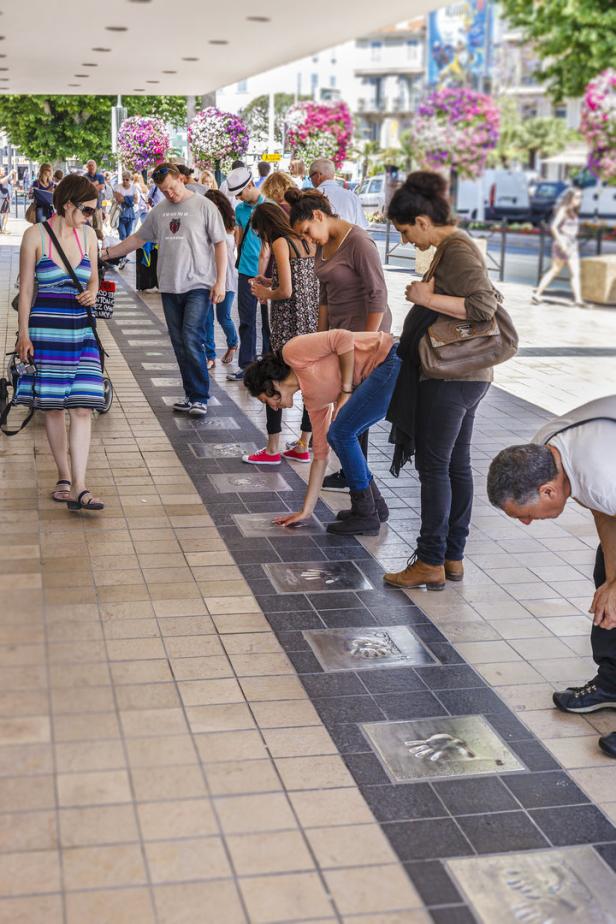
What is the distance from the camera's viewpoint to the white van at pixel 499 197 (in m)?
38.8

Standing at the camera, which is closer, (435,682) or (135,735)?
(135,735)

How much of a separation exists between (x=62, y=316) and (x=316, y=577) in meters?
1.91

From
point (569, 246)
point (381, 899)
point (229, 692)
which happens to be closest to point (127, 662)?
point (229, 692)

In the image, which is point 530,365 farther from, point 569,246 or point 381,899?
point 381,899

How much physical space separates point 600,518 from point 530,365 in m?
8.20

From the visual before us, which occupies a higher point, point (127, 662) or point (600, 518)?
point (600, 518)

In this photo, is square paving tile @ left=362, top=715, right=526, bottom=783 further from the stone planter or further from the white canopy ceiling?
the stone planter

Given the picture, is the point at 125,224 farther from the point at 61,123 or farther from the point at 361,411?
the point at 61,123

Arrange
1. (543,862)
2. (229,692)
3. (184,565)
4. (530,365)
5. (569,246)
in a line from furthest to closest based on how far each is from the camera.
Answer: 1. (569,246)
2. (530,365)
3. (184,565)
4. (229,692)
5. (543,862)

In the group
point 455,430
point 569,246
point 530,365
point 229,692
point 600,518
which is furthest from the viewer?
point 569,246

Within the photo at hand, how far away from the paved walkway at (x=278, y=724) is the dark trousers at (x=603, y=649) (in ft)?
0.47

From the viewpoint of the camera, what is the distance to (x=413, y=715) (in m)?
4.12

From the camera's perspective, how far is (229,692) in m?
4.21

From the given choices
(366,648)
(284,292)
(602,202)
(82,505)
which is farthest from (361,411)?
(602,202)
